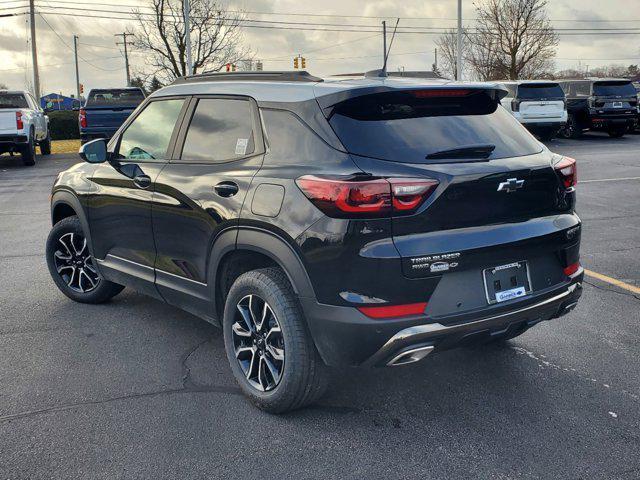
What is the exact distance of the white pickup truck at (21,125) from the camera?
57.0 ft

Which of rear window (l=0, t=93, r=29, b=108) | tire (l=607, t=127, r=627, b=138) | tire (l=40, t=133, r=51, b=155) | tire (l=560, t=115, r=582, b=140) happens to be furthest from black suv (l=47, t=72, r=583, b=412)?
tire (l=607, t=127, r=627, b=138)

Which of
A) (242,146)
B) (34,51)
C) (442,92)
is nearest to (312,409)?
(242,146)

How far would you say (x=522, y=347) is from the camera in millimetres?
4434

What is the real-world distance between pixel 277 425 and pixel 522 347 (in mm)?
1839

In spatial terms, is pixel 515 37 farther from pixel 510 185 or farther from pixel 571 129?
pixel 510 185

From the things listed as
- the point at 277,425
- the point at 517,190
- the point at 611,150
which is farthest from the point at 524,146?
the point at 611,150

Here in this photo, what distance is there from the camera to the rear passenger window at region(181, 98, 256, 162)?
3.77m

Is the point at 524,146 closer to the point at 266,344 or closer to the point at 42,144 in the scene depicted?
the point at 266,344

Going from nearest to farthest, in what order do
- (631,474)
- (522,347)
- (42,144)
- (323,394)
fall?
(631,474), (323,394), (522,347), (42,144)

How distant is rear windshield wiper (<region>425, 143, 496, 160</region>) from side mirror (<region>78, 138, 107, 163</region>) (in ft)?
8.42

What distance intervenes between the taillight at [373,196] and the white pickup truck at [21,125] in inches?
648

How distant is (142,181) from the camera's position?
4.39m

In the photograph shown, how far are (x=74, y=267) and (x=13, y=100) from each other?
16.2 metres

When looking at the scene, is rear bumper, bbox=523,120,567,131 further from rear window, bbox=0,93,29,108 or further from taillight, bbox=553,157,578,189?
taillight, bbox=553,157,578,189
